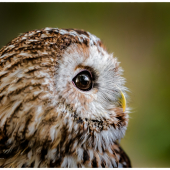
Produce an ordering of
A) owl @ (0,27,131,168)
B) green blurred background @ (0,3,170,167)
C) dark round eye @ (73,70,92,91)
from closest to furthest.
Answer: owl @ (0,27,131,168)
dark round eye @ (73,70,92,91)
green blurred background @ (0,3,170,167)

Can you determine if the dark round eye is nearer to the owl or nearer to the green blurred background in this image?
the owl

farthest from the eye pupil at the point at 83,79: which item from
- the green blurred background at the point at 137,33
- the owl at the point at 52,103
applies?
the green blurred background at the point at 137,33

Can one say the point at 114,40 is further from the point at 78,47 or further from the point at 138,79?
the point at 78,47

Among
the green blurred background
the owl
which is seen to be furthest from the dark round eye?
the green blurred background

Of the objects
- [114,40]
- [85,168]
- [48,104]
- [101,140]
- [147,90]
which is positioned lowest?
[85,168]

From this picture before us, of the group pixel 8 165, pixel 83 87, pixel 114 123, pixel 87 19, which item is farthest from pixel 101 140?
pixel 87 19

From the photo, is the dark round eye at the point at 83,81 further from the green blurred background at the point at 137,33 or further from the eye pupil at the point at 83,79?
the green blurred background at the point at 137,33
